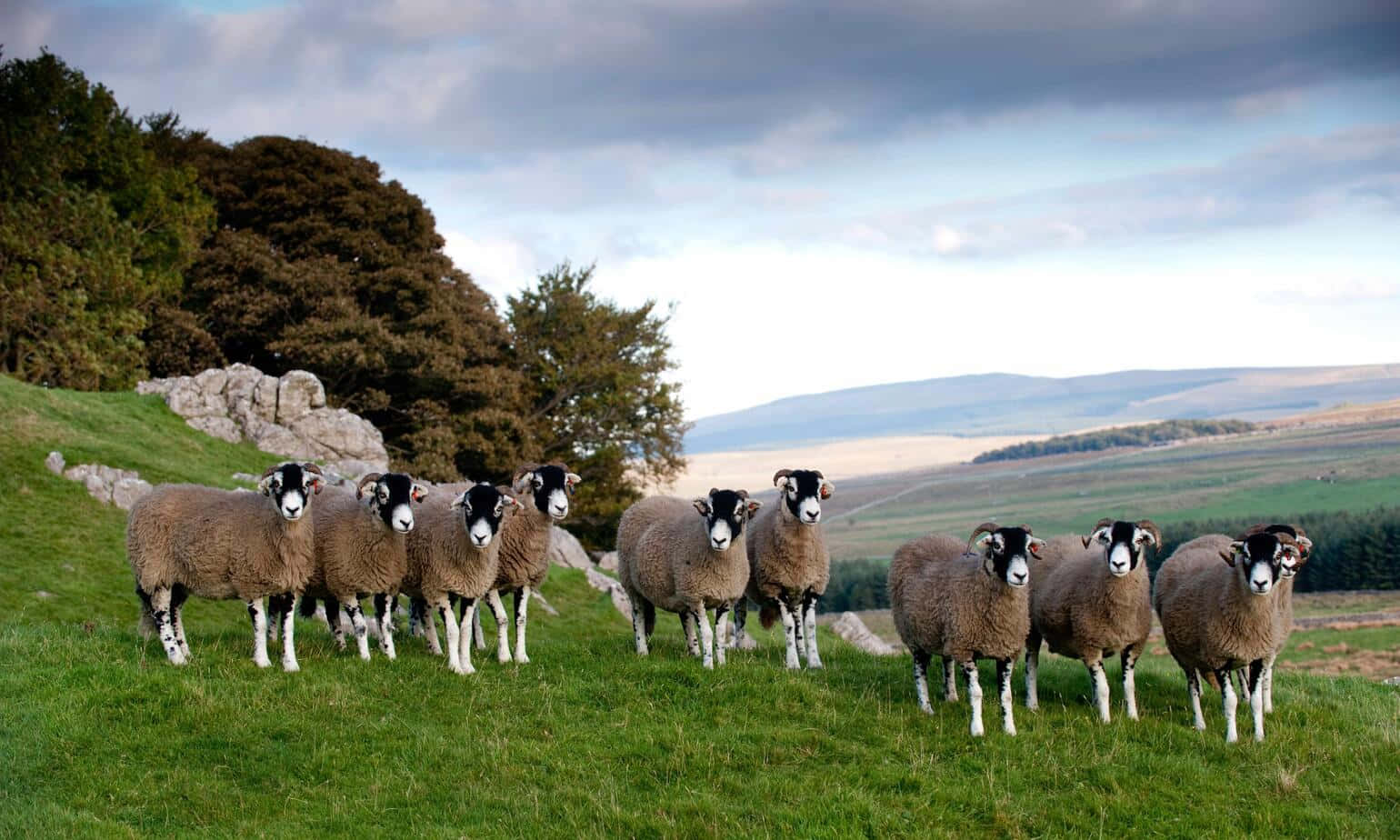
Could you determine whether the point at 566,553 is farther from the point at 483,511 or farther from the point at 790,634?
the point at 483,511

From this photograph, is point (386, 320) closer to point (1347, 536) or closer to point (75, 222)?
point (75, 222)

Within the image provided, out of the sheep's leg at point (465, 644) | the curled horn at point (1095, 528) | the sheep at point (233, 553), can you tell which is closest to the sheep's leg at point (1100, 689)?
the curled horn at point (1095, 528)

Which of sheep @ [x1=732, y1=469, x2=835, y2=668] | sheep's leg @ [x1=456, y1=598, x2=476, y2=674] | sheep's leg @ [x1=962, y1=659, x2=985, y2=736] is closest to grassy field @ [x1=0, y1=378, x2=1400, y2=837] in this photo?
sheep's leg @ [x1=962, y1=659, x2=985, y2=736]

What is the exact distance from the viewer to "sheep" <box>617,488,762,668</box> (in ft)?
45.5

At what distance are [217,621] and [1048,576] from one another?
15.6m

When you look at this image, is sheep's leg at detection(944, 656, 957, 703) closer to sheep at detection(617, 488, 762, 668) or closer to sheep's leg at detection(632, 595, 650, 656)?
sheep at detection(617, 488, 762, 668)

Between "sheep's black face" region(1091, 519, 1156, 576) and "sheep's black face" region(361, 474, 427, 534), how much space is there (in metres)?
8.49

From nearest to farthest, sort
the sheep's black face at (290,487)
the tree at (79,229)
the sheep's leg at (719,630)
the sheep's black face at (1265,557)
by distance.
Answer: the sheep's black face at (1265,557)
the sheep's black face at (290,487)
the sheep's leg at (719,630)
the tree at (79,229)

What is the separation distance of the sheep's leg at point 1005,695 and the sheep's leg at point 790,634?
10.6 ft

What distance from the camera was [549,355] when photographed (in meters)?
45.5

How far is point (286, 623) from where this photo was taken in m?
13.2

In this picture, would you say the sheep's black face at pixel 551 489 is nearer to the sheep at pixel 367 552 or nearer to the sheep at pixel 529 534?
the sheep at pixel 529 534

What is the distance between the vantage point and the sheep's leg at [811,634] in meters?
14.8

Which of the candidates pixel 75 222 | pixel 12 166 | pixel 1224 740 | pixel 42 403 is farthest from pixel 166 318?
pixel 1224 740
